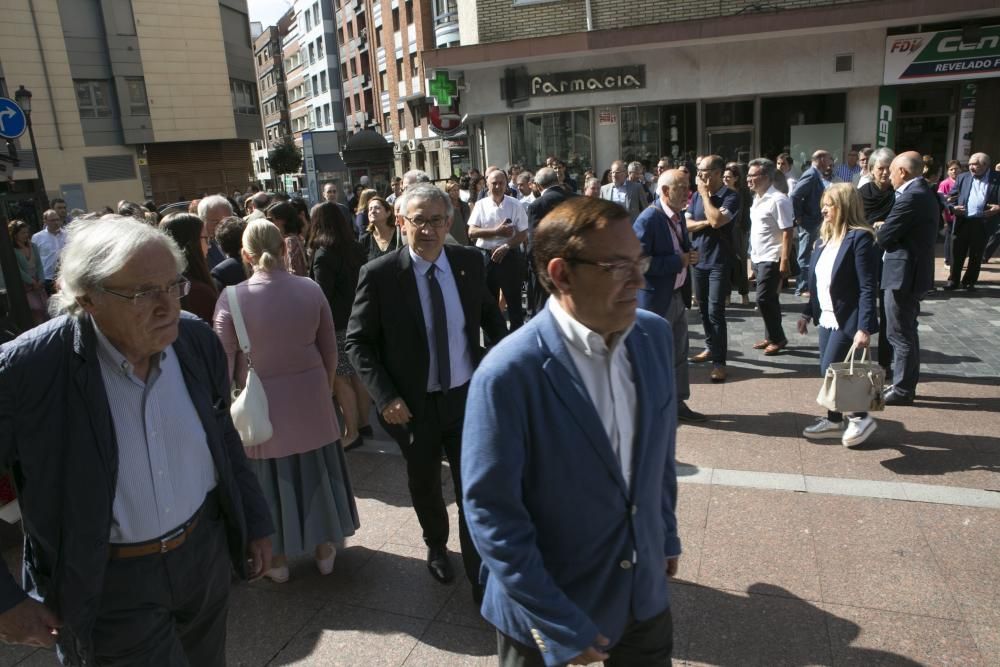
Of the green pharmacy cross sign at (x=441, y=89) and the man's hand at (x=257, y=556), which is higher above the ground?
the green pharmacy cross sign at (x=441, y=89)

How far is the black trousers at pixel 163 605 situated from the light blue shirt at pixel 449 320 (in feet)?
4.51

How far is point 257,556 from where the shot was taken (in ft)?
8.27

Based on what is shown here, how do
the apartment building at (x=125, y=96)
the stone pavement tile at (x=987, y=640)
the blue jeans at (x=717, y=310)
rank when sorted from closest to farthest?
the stone pavement tile at (x=987, y=640)
the blue jeans at (x=717, y=310)
the apartment building at (x=125, y=96)

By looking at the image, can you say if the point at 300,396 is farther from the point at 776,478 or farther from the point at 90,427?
the point at 776,478

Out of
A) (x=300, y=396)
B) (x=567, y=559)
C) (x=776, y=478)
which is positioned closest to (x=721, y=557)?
(x=776, y=478)

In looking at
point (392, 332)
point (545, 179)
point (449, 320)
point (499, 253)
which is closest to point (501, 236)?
point (499, 253)

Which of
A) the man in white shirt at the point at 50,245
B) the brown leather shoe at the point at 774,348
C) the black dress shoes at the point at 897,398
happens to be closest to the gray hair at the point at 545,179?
the brown leather shoe at the point at 774,348

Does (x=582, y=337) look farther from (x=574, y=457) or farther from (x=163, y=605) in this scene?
(x=163, y=605)

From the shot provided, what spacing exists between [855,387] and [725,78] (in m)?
12.6

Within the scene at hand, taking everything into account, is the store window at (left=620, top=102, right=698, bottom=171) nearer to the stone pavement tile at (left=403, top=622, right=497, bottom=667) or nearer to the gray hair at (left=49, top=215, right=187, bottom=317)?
the stone pavement tile at (left=403, top=622, right=497, bottom=667)

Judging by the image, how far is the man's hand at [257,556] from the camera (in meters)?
2.51

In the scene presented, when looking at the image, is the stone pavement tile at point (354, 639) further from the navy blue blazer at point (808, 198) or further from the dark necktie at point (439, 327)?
the navy blue blazer at point (808, 198)

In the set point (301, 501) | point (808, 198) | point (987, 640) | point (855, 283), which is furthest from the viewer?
point (808, 198)

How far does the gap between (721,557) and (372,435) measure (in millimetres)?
3174
